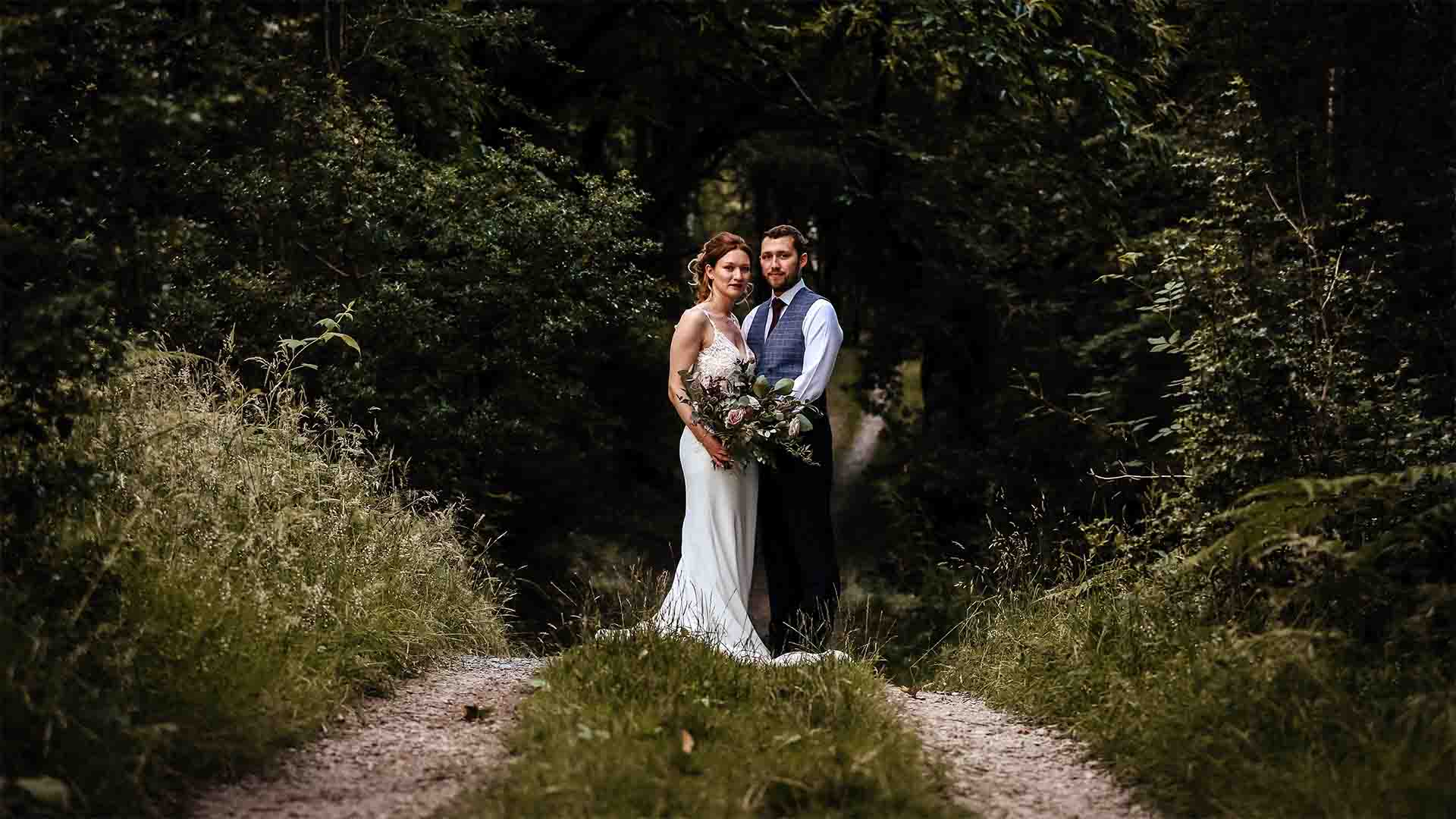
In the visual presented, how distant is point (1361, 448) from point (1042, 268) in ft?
31.1

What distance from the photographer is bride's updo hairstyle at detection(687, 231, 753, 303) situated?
7145 mm

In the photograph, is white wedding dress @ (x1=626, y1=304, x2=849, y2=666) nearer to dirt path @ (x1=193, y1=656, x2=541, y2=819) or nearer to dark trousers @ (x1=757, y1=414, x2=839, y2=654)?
dark trousers @ (x1=757, y1=414, x2=839, y2=654)

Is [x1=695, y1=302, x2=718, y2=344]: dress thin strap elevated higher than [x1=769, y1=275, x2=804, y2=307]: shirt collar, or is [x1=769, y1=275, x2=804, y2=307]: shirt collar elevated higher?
[x1=769, y1=275, x2=804, y2=307]: shirt collar

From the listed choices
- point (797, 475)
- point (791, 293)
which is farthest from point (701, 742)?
point (791, 293)

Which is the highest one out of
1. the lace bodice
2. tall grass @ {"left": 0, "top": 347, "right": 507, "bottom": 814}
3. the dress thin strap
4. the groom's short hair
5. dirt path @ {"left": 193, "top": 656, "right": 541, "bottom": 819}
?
the groom's short hair

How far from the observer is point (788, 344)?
23.8 feet

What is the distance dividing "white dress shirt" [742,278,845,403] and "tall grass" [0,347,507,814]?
231 cm

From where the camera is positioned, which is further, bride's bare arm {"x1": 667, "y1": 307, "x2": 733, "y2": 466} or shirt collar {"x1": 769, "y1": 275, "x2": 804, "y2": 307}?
shirt collar {"x1": 769, "y1": 275, "x2": 804, "y2": 307}

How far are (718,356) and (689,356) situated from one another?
0.52 ft

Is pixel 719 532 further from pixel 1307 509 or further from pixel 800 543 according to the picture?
pixel 1307 509

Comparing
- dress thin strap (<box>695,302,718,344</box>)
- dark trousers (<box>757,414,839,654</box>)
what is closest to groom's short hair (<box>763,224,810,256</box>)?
dress thin strap (<box>695,302,718,344</box>)

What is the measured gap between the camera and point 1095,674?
5691 millimetres

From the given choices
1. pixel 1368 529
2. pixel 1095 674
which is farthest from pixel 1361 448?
pixel 1095 674

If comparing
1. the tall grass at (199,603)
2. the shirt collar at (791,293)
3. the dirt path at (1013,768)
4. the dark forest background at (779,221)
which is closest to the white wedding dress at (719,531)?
the shirt collar at (791,293)
